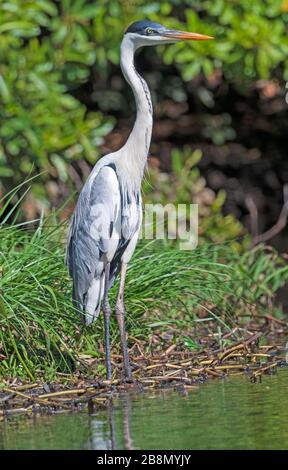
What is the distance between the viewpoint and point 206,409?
20.6 ft

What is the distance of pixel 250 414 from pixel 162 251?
2.95 metres

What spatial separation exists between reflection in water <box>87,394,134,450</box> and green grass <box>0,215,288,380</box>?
0.98 m

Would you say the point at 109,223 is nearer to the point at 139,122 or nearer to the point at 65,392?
the point at 139,122

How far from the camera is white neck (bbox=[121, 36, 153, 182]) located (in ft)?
26.5

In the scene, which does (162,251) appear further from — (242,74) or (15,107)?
(242,74)

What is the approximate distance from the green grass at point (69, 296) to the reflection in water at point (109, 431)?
3.23ft

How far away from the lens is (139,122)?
26.6 ft

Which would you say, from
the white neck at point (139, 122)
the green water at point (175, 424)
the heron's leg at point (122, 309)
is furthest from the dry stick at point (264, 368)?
the white neck at point (139, 122)

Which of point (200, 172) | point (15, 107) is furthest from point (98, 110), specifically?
point (15, 107)

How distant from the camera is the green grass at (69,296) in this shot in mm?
7328

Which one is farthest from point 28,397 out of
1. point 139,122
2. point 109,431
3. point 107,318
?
point 139,122

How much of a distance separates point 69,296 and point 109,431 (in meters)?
2.50

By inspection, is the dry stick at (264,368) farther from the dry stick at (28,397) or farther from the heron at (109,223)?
the dry stick at (28,397)
